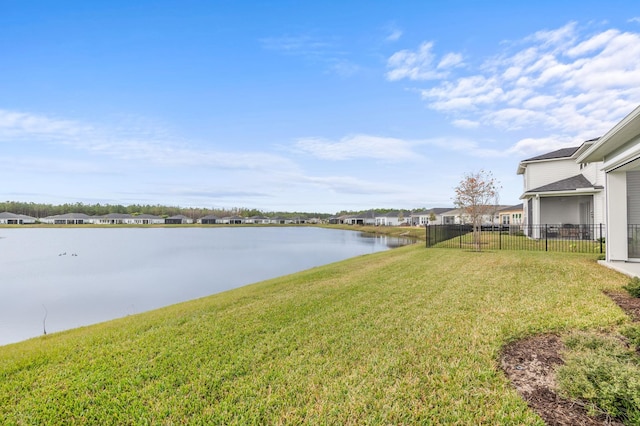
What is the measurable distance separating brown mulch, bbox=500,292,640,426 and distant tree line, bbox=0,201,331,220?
12403cm

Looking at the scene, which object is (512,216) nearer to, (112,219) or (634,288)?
(634,288)

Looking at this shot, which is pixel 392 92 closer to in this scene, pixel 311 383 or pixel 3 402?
pixel 311 383

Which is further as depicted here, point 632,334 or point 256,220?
point 256,220

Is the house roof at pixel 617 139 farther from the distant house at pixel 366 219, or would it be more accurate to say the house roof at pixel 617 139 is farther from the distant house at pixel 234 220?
the distant house at pixel 234 220

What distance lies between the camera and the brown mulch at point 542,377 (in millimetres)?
2371

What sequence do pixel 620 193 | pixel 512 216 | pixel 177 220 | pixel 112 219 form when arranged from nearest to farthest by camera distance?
pixel 620 193, pixel 512 216, pixel 112 219, pixel 177 220

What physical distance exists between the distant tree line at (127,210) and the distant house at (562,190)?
114264mm

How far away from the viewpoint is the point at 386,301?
5.99 meters

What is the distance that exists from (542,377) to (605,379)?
1.63ft

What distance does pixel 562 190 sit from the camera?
17.2 metres

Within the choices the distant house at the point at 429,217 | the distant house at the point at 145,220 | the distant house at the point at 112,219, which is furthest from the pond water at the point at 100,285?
the distant house at the point at 112,219

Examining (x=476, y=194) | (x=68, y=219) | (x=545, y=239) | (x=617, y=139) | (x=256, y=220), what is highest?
(x=617, y=139)

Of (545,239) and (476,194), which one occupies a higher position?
(476,194)

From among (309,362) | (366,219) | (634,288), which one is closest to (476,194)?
(634,288)
